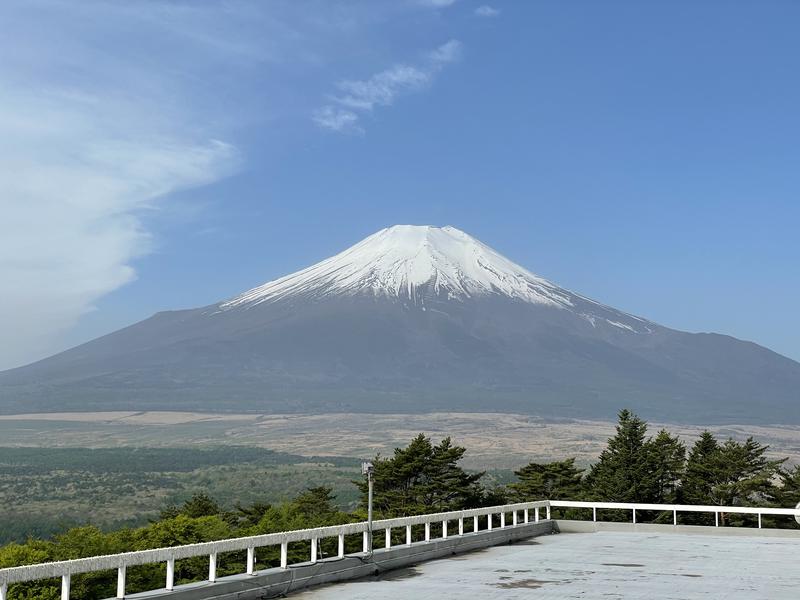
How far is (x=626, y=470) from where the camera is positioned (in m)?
92.7

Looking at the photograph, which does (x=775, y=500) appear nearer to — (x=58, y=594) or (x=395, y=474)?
(x=395, y=474)

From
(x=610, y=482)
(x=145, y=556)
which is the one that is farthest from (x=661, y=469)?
(x=145, y=556)

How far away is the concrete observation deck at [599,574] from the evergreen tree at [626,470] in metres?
64.2

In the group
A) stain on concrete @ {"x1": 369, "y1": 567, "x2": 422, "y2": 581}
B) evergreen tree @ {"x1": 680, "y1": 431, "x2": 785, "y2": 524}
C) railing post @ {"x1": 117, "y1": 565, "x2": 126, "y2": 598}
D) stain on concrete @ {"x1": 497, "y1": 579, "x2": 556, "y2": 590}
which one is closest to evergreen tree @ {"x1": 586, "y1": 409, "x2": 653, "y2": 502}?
evergreen tree @ {"x1": 680, "y1": 431, "x2": 785, "y2": 524}

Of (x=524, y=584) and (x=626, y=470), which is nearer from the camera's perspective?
(x=524, y=584)

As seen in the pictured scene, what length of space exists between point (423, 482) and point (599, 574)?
254ft

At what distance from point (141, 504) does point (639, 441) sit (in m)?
126

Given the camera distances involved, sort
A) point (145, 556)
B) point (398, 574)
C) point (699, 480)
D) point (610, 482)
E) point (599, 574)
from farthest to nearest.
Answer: point (610, 482)
point (699, 480)
point (398, 574)
point (599, 574)
point (145, 556)

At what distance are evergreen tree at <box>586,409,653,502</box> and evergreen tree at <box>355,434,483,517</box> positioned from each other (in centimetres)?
1137

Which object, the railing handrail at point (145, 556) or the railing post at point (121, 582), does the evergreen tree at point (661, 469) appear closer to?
the railing handrail at point (145, 556)

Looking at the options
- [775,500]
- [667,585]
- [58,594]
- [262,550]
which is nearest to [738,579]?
[667,585]

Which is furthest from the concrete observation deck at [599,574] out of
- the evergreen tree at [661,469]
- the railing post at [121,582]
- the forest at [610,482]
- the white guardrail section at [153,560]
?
the evergreen tree at [661,469]

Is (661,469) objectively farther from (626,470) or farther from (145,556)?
(145,556)

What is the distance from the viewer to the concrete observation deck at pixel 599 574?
56.3 ft
